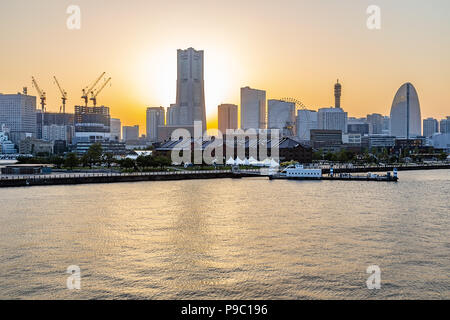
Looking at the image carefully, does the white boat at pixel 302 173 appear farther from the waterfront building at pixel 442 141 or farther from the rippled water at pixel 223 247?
the waterfront building at pixel 442 141

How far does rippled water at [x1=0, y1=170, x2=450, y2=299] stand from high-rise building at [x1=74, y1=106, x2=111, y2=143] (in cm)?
12067

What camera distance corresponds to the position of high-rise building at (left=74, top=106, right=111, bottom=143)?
148 m

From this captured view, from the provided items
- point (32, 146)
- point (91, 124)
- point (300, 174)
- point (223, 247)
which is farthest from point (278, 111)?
point (223, 247)

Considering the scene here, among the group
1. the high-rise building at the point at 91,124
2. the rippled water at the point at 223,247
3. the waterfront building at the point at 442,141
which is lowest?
the rippled water at the point at 223,247

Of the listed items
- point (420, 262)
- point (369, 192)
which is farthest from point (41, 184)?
point (420, 262)

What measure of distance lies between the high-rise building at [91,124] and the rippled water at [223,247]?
4751 inches

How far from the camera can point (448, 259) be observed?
621 inches

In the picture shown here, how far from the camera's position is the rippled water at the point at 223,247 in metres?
12.8

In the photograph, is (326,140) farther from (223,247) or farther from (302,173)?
(223,247)

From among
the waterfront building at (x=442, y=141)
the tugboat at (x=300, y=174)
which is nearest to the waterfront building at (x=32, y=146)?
the tugboat at (x=300, y=174)

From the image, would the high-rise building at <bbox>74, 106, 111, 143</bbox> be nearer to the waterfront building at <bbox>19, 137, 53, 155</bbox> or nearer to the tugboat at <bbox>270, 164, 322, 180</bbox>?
the waterfront building at <bbox>19, 137, 53, 155</bbox>

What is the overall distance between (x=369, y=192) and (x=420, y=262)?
2274 cm

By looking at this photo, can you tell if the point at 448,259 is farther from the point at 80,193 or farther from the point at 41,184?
the point at 41,184

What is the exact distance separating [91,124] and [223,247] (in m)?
156
